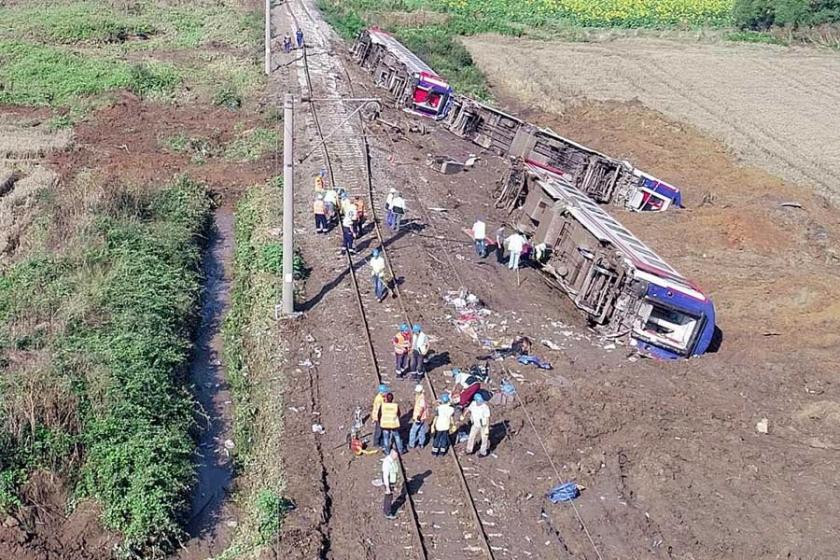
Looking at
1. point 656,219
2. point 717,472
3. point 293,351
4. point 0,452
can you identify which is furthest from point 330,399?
point 656,219

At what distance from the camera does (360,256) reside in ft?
80.0

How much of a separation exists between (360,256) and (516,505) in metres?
10.4

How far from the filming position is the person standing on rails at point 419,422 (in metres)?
16.2

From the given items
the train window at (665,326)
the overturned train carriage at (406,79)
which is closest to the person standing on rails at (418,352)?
the train window at (665,326)

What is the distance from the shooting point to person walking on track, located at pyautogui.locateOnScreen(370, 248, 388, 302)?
70.7ft

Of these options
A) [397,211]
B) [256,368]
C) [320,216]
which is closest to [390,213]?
[397,211]

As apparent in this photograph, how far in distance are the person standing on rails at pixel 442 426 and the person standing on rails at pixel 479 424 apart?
39cm

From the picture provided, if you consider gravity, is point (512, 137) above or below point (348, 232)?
above

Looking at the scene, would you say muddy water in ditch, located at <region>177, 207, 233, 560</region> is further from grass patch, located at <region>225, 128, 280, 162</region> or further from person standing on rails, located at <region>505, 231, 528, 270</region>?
person standing on rails, located at <region>505, 231, 528, 270</region>

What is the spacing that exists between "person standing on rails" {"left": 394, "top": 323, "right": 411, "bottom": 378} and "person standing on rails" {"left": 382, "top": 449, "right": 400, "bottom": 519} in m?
3.59

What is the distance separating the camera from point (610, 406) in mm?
18750

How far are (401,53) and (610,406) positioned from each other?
27.2 metres

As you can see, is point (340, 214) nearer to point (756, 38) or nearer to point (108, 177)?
point (108, 177)

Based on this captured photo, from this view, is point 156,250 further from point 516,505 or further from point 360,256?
point 516,505
